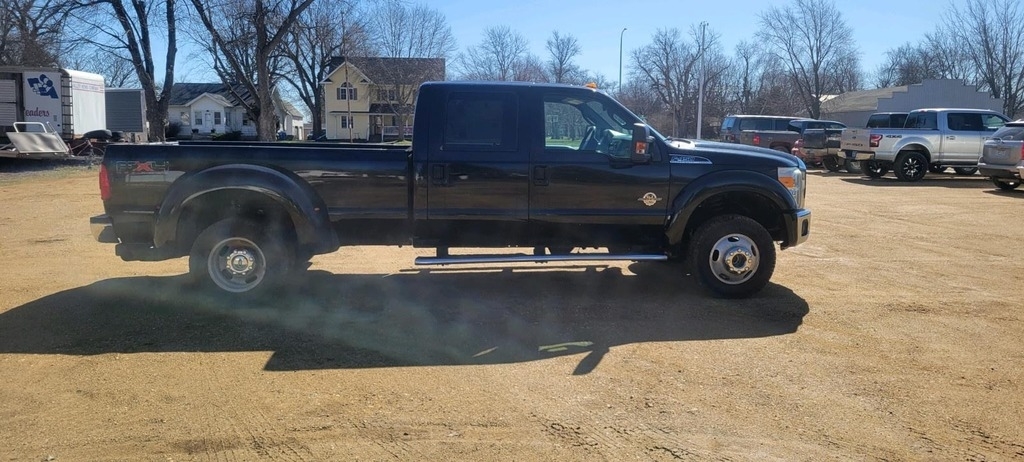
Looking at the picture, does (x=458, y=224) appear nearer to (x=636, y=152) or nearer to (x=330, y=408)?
(x=636, y=152)

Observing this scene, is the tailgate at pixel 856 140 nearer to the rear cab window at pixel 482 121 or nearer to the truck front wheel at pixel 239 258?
the rear cab window at pixel 482 121

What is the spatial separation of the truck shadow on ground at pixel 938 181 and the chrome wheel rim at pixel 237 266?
17607 mm

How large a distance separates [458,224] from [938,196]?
45.2ft

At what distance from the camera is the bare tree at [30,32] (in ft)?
95.1

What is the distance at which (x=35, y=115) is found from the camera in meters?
23.0

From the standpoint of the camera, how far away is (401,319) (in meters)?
5.96

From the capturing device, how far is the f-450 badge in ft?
21.3

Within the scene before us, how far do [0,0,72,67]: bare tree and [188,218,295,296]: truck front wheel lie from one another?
2777 centimetres

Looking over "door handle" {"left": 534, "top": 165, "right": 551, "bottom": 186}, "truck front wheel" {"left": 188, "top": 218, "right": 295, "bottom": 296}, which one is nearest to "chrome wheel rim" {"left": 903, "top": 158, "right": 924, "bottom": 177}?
"door handle" {"left": 534, "top": 165, "right": 551, "bottom": 186}

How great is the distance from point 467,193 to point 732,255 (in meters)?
2.43

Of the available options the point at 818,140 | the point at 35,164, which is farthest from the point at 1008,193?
the point at 35,164

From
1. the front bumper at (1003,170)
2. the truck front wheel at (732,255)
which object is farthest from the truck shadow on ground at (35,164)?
the front bumper at (1003,170)

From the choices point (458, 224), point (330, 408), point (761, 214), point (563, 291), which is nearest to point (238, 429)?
point (330, 408)

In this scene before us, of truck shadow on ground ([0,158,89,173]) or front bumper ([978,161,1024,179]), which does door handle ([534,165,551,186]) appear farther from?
truck shadow on ground ([0,158,89,173])
